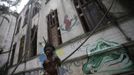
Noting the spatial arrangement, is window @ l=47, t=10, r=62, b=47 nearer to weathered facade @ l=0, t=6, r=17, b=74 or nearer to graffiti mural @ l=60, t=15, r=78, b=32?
graffiti mural @ l=60, t=15, r=78, b=32

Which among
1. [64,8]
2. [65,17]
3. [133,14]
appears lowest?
[133,14]

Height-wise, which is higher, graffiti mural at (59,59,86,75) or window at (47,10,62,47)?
window at (47,10,62,47)

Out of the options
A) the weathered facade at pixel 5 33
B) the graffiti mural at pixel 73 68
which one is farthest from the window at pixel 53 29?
the weathered facade at pixel 5 33

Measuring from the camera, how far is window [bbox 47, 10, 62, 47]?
23.8 ft

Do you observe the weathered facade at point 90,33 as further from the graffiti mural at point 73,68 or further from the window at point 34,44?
the window at point 34,44

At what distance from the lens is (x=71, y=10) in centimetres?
667

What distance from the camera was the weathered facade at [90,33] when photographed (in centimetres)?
402

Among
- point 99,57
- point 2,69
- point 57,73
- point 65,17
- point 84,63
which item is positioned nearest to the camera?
point 57,73

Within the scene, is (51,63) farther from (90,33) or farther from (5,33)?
(5,33)

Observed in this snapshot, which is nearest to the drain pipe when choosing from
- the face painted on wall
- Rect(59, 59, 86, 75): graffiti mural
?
Rect(59, 59, 86, 75): graffiti mural

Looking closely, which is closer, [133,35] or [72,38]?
[133,35]

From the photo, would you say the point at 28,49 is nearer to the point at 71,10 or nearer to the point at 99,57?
the point at 71,10

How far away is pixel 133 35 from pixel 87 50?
1919mm

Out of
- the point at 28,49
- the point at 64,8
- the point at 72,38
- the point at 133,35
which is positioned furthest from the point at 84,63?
the point at 28,49
